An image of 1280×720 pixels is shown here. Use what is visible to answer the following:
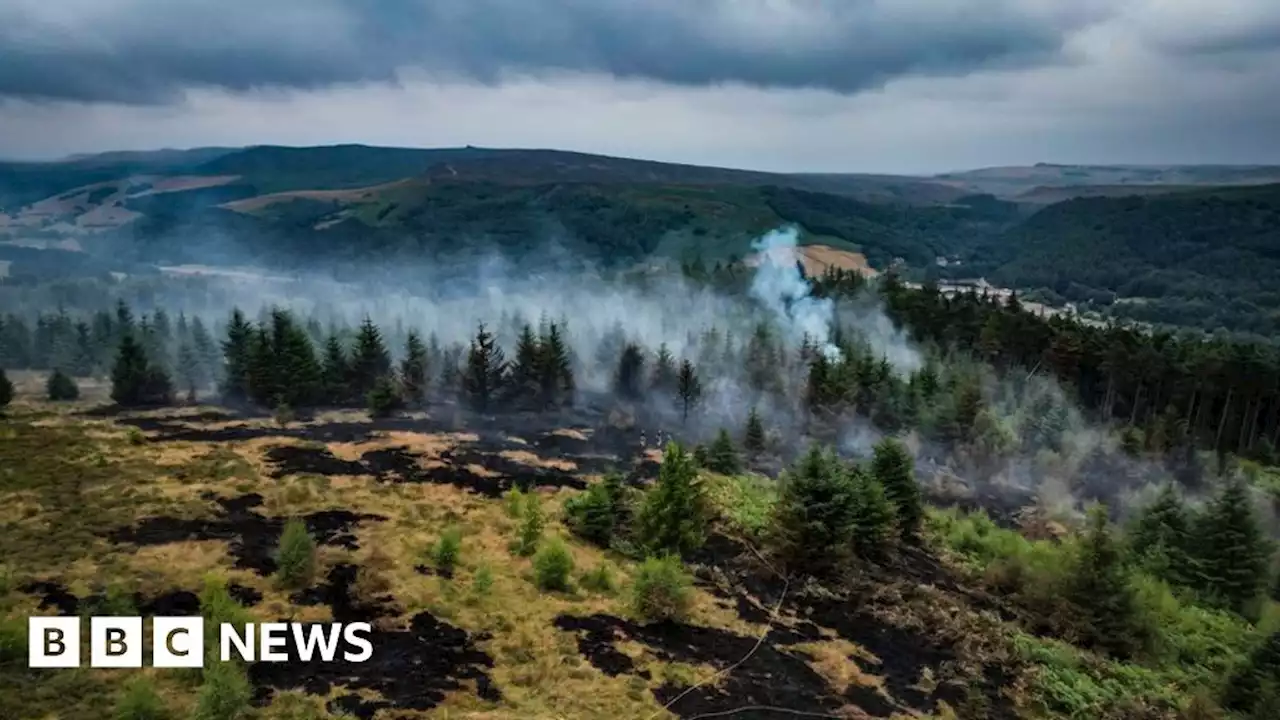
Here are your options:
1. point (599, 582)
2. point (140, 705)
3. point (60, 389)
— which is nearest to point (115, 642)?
point (140, 705)

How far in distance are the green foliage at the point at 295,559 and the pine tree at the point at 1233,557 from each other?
42254 mm

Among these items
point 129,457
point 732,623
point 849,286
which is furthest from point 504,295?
point 732,623

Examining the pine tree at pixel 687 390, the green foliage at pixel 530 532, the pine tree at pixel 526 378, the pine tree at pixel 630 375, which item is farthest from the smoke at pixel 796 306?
the green foliage at pixel 530 532

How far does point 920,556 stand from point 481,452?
29.6 m

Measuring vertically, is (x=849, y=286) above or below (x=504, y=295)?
above

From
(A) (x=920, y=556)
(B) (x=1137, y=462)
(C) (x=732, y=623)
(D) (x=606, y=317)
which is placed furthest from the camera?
(D) (x=606, y=317)

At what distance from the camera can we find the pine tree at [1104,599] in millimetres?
30578

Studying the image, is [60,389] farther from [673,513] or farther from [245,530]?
[673,513]

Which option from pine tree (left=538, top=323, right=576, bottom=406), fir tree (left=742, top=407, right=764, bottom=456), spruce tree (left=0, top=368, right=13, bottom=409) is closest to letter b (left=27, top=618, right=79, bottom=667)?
spruce tree (left=0, top=368, right=13, bottom=409)

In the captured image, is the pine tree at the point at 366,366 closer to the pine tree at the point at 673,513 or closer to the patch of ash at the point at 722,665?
the pine tree at the point at 673,513

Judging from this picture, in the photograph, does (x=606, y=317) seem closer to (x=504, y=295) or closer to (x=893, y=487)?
(x=504, y=295)

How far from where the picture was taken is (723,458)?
54.1 meters

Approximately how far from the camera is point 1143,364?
232 ft

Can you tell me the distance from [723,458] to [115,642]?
37.9 metres
